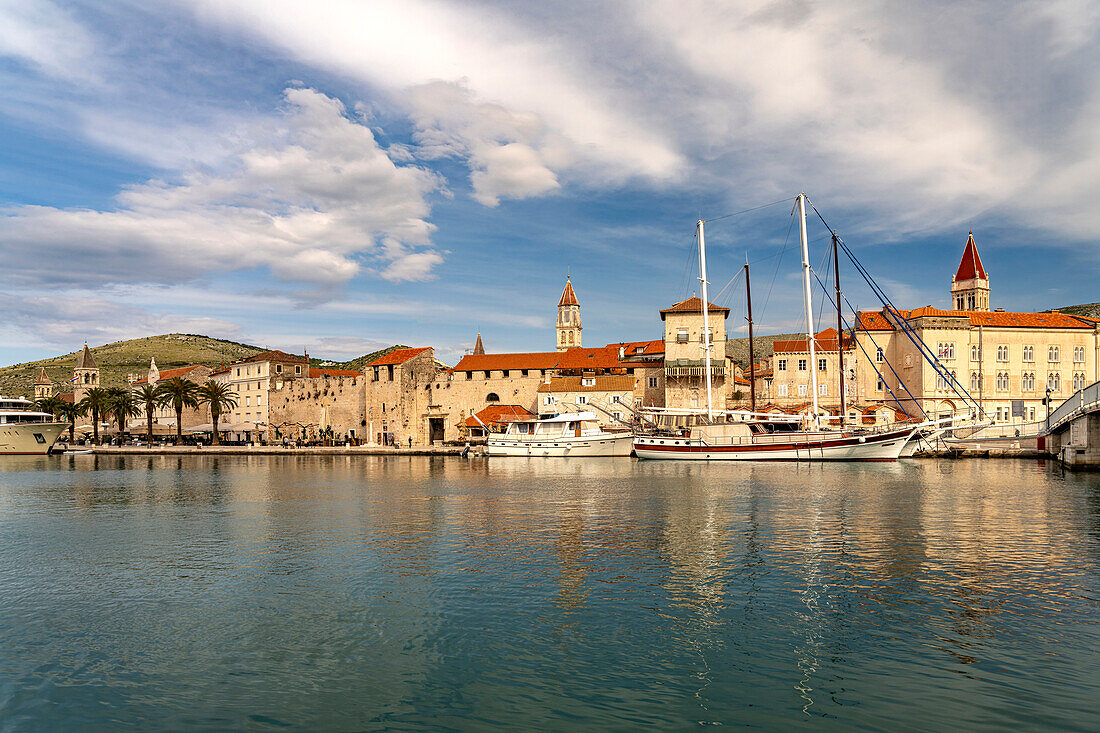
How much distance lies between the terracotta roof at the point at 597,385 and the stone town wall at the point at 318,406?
24137mm

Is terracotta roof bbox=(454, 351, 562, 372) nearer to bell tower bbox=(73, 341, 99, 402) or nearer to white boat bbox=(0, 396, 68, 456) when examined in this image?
white boat bbox=(0, 396, 68, 456)

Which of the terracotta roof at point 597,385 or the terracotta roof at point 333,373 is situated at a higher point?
the terracotta roof at point 333,373

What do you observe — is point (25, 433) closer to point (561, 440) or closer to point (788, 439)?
point (561, 440)

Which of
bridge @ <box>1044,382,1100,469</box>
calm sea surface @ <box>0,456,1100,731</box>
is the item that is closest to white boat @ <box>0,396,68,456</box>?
calm sea surface @ <box>0,456,1100,731</box>

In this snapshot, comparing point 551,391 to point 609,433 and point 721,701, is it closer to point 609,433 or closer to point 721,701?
point 609,433

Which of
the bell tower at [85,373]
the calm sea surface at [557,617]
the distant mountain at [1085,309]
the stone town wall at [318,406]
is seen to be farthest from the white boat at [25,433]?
the distant mountain at [1085,309]

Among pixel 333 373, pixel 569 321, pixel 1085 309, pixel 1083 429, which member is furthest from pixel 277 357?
pixel 1085 309

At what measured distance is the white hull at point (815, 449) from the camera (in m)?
47.1

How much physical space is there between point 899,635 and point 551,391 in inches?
2315

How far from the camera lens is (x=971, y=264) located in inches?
3465

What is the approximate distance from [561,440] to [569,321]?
4513cm

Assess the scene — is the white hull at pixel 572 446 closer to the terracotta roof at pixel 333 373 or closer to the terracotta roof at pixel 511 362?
the terracotta roof at pixel 511 362

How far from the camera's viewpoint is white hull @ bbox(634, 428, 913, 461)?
4706 centimetres

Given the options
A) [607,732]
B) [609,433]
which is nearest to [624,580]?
[607,732]
